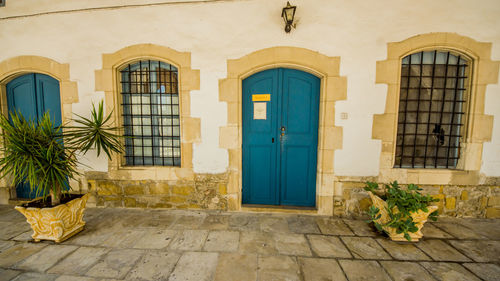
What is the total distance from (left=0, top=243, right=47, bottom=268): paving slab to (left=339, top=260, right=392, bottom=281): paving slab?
3.62 metres

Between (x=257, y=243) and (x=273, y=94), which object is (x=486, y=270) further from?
(x=273, y=94)

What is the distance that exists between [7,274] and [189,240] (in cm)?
178

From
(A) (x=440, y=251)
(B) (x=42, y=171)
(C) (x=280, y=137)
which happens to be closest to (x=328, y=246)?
(A) (x=440, y=251)

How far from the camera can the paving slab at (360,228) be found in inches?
112

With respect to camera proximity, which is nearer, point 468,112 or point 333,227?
point 333,227

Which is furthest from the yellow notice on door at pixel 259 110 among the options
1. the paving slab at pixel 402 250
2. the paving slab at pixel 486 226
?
the paving slab at pixel 486 226

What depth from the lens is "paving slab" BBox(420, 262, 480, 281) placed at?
2016 millimetres

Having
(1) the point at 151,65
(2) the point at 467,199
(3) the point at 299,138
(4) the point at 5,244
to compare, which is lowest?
(4) the point at 5,244

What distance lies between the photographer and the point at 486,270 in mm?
2129

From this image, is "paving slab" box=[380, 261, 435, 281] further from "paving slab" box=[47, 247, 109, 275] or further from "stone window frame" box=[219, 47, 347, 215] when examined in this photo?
"paving slab" box=[47, 247, 109, 275]

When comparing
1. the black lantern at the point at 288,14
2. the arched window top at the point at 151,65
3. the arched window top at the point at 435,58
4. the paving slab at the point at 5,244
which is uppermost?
the black lantern at the point at 288,14

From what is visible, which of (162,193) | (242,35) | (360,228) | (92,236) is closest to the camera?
(92,236)

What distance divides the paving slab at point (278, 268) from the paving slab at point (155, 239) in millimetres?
1253

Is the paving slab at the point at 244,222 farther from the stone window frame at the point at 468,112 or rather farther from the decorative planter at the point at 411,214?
the stone window frame at the point at 468,112
